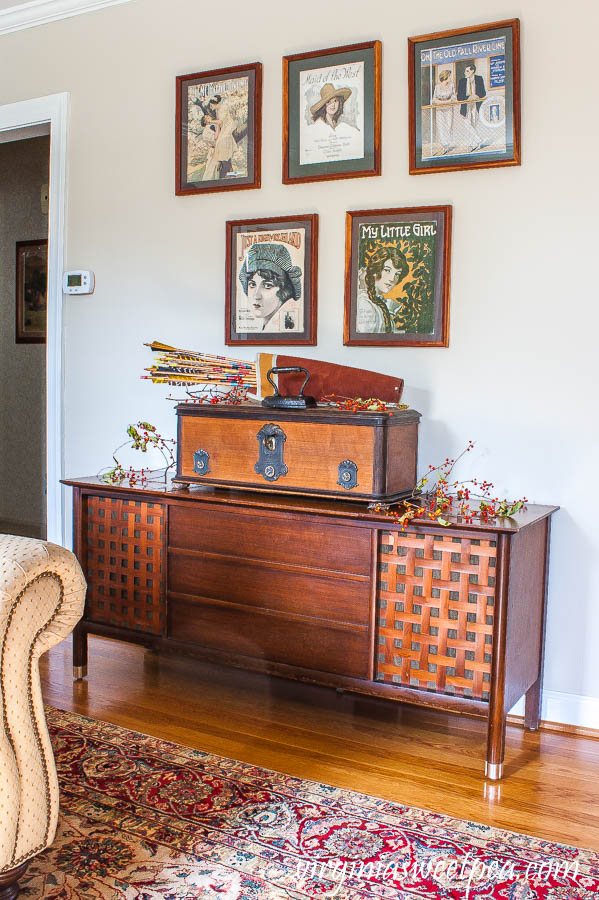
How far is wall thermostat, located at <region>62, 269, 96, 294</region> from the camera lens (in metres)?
3.50

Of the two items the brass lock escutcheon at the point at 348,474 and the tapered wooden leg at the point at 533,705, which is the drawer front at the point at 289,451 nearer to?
the brass lock escutcheon at the point at 348,474

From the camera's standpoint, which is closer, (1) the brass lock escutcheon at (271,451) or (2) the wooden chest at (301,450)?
(2) the wooden chest at (301,450)

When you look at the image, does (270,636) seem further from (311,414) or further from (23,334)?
(23,334)

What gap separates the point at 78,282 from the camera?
3523mm

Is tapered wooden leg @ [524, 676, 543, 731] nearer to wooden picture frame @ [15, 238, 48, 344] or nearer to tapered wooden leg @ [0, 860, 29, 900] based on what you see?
tapered wooden leg @ [0, 860, 29, 900]

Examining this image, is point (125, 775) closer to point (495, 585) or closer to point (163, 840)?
point (163, 840)

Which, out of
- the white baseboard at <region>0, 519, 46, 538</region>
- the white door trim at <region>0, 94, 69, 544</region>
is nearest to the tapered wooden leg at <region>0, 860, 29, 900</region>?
the white door trim at <region>0, 94, 69, 544</region>

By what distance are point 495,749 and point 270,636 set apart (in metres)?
0.72

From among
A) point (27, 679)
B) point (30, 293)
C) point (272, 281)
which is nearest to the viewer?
point (27, 679)

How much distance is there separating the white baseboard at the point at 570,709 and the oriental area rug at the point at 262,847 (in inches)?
29.2

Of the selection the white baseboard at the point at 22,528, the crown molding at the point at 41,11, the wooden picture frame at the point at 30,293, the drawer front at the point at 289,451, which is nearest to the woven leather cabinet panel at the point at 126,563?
the drawer front at the point at 289,451

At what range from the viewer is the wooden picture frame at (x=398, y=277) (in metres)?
2.74

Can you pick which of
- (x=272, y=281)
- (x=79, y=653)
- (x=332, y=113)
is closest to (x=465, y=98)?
(x=332, y=113)

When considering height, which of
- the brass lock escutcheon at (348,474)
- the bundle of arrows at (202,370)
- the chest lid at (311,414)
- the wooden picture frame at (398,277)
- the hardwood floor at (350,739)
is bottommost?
the hardwood floor at (350,739)
